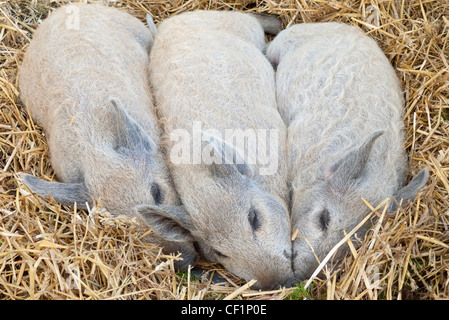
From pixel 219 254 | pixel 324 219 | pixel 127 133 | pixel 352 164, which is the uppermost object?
pixel 127 133

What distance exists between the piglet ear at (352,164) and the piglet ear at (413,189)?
14.0 inches

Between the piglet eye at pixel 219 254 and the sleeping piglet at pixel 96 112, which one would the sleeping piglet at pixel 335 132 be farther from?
the sleeping piglet at pixel 96 112

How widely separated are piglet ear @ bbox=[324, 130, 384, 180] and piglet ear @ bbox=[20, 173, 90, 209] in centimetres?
203

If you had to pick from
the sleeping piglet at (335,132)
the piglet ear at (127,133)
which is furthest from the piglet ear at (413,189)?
the piglet ear at (127,133)

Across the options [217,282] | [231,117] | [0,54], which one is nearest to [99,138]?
[231,117]

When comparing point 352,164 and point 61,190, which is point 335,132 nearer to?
point 352,164

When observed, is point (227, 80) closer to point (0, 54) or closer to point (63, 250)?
point (63, 250)

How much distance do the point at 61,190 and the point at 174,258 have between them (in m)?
1.11

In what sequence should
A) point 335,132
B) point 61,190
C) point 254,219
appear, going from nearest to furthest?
1. point 254,219
2. point 61,190
3. point 335,132

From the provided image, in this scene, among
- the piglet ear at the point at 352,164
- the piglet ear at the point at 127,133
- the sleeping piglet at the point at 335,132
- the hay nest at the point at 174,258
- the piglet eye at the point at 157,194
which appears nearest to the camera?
the hay nest at the point at 174,258

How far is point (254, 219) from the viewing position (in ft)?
12.7

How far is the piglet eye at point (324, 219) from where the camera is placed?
393cm

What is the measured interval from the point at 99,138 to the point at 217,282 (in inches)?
62.0

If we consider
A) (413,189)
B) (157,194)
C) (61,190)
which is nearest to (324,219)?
(413,189)
